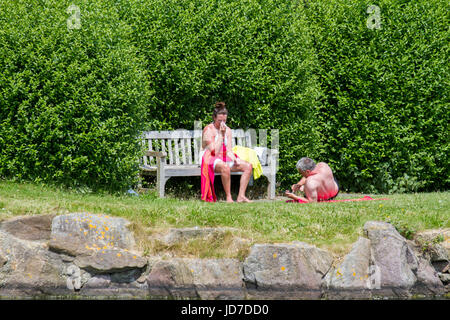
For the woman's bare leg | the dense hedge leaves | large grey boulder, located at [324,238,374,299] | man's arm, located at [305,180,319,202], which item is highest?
the dense hedge leaves

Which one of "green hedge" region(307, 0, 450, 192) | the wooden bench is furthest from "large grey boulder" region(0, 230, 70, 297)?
"green hedge" region(307, 0, 450, 192)

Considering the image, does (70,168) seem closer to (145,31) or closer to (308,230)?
(145,31)

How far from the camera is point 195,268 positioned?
677 centimetres

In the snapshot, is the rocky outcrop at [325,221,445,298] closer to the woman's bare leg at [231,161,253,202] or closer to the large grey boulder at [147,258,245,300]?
the large grey boulder at [147,258,245,300]

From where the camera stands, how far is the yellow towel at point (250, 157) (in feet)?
32.4

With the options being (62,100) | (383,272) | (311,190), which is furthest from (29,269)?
(311,190)

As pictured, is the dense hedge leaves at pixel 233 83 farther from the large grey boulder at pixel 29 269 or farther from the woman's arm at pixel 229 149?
the large grey boulder at pixel 29 269

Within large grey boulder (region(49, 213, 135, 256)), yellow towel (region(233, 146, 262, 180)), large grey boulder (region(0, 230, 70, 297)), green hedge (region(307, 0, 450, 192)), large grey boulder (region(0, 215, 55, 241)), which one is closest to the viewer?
large grey boulder (region(0, 230, 70, 297))

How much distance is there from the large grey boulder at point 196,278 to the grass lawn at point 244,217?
163 millimetres

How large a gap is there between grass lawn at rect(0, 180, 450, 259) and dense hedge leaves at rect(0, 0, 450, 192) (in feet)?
3.68

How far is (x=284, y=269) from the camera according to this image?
675 cm

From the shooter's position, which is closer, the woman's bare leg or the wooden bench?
the woman's bare leg

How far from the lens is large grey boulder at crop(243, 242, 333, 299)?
6699 millimetres

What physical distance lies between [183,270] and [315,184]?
3.17 metres
